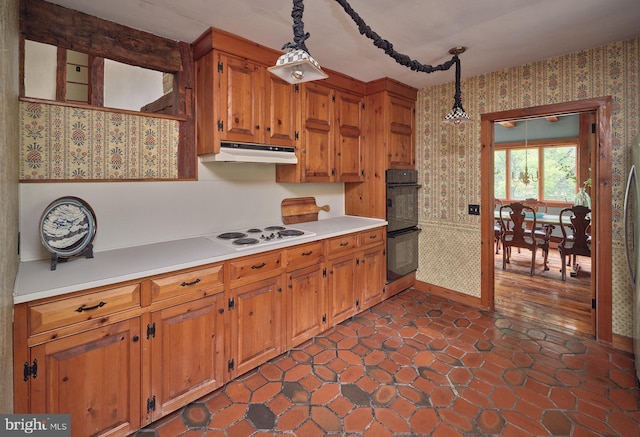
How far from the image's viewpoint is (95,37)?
2.00 m

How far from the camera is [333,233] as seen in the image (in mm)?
2764

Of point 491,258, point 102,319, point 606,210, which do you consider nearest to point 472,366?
point 491,258

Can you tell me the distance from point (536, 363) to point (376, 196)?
206cm

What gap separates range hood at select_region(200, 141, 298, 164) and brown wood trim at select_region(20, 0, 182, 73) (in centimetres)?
75

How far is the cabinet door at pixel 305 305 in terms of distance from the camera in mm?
2477

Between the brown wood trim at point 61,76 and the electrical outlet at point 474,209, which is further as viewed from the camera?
the electrical outlet at point 474,209

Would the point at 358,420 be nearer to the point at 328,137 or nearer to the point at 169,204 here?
the point at 169,204

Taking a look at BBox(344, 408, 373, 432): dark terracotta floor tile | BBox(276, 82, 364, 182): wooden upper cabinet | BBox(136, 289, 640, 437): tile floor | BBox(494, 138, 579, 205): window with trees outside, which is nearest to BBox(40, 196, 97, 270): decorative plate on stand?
BBox(136, 289, 640, 437): tile floor

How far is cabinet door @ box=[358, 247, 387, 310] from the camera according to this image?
319cm

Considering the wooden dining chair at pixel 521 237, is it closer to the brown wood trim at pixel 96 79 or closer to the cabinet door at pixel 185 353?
the cabinet door at pixel 185 353

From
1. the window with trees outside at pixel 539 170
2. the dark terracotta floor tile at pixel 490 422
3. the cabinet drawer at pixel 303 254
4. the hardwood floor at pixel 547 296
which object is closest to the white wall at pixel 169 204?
the cabinet drawer at pixel 303 254

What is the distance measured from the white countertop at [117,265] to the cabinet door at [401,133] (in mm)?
1639

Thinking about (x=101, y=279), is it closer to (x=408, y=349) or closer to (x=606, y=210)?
(x=408, y=349)

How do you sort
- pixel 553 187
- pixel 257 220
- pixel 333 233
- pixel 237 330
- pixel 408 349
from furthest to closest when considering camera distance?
pixel 553 187 → pixel 257 220 → pixel 333 233 → pixel 408 349 → pixel 237 330
